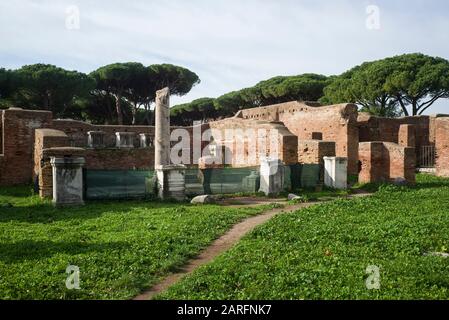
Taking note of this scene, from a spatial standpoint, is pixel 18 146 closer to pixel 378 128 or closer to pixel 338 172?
pixel 338 172

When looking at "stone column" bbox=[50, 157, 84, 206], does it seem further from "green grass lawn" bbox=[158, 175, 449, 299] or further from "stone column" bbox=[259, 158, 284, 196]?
"stone column" bbox=[259, 158, 284, 196]

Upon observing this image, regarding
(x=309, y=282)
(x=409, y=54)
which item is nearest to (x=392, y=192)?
(x=309, y=282)

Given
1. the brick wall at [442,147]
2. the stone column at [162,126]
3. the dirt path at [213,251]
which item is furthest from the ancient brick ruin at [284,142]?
the dirt path at [213,251]

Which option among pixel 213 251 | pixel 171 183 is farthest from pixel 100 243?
pixel 171 183

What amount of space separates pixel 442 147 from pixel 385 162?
13.1 feet

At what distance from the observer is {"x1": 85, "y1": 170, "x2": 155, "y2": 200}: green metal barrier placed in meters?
12.3

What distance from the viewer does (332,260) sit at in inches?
235

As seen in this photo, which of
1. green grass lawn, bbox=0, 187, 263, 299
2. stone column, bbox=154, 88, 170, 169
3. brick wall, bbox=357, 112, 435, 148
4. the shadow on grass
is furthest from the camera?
brick wall, bbox=357, 112, 435, 148

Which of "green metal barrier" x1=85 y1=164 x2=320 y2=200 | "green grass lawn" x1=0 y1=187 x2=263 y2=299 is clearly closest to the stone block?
"green metal barrier" x1=85 y1=164 x2=320 y2=200

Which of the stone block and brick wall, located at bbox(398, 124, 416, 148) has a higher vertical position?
brick wall, located at bbox(398, 124, 416, 148)

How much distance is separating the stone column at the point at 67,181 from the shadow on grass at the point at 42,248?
13.7ft

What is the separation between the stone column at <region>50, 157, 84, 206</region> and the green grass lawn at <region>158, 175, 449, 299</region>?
5653 millimetres

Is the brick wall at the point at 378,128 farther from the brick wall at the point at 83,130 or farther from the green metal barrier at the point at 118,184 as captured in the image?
the green metal barrier at the point at 118,184

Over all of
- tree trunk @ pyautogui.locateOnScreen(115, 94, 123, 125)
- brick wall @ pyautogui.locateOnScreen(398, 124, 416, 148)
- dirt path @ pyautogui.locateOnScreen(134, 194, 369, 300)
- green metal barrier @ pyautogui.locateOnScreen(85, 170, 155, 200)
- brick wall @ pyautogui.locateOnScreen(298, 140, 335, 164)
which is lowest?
dirt path @ pyautogui.locateOnScreen(134, 194, 369, 300)
